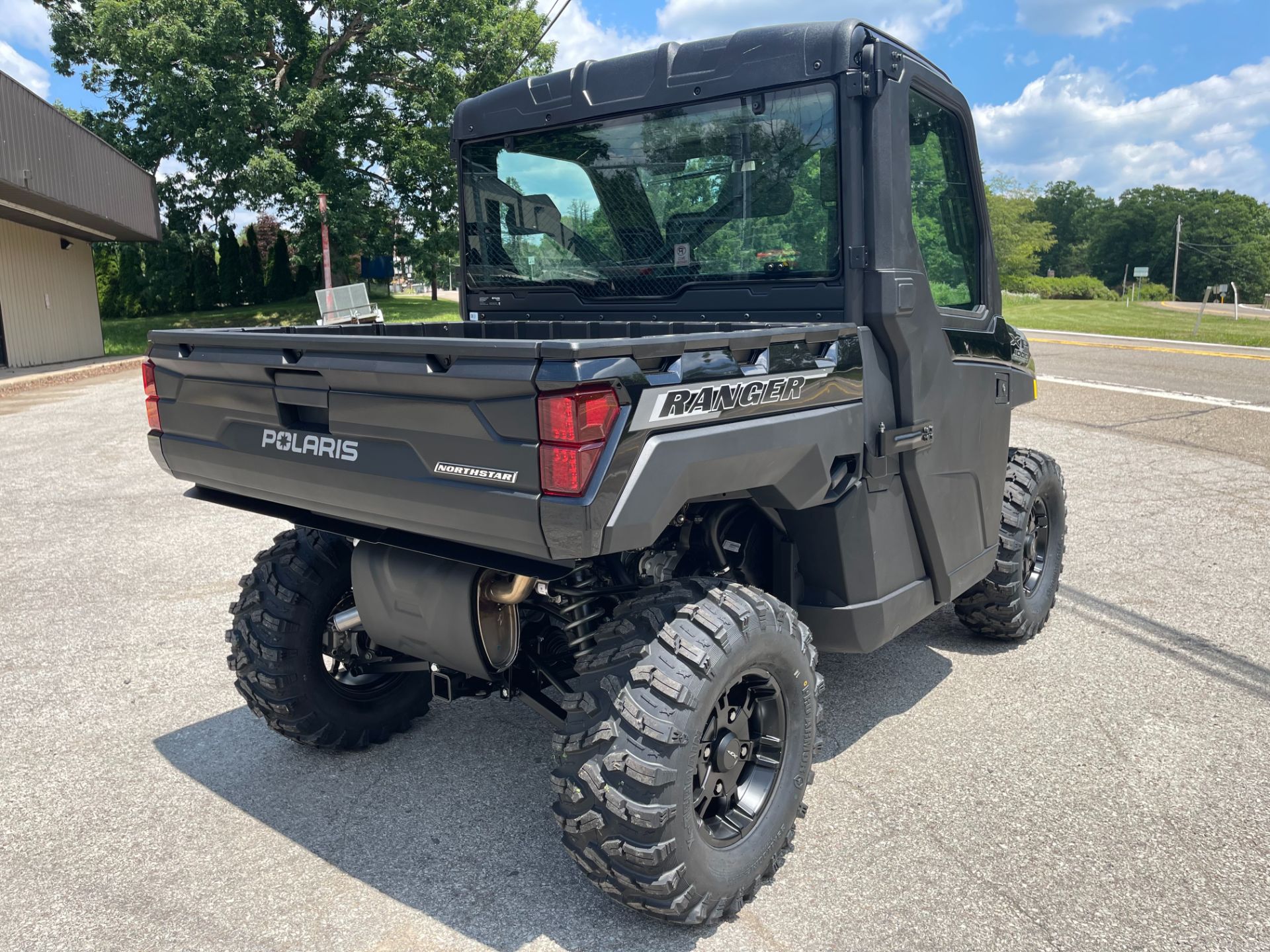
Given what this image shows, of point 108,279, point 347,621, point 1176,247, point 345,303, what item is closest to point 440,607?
point 347,621

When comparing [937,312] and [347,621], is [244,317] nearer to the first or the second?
[347,621]

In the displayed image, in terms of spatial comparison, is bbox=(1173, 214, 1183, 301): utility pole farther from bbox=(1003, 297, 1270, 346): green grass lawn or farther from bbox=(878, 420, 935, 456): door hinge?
bbox=(878, 420, 935, 456): door hinge

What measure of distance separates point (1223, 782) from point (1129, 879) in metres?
0.86

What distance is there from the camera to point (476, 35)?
28.5 meters

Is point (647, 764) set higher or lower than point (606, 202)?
lower

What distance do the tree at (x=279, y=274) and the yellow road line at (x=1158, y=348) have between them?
27878mm

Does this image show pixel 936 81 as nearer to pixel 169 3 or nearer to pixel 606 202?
pixel 606 202

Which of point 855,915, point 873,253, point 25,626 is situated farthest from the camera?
point 25,626

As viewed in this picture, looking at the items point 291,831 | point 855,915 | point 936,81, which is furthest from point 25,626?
point 936,81

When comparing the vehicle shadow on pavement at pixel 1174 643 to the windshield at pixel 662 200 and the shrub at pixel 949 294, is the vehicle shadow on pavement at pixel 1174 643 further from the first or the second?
the windshield at pixel 662 200

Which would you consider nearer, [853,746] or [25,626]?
[853,746]

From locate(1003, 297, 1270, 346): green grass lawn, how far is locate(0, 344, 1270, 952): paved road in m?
22.3

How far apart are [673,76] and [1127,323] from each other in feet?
117

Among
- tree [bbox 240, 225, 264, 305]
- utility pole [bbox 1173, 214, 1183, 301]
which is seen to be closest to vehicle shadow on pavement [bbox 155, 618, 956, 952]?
tree [bbox 240, 225, 264, 305]
